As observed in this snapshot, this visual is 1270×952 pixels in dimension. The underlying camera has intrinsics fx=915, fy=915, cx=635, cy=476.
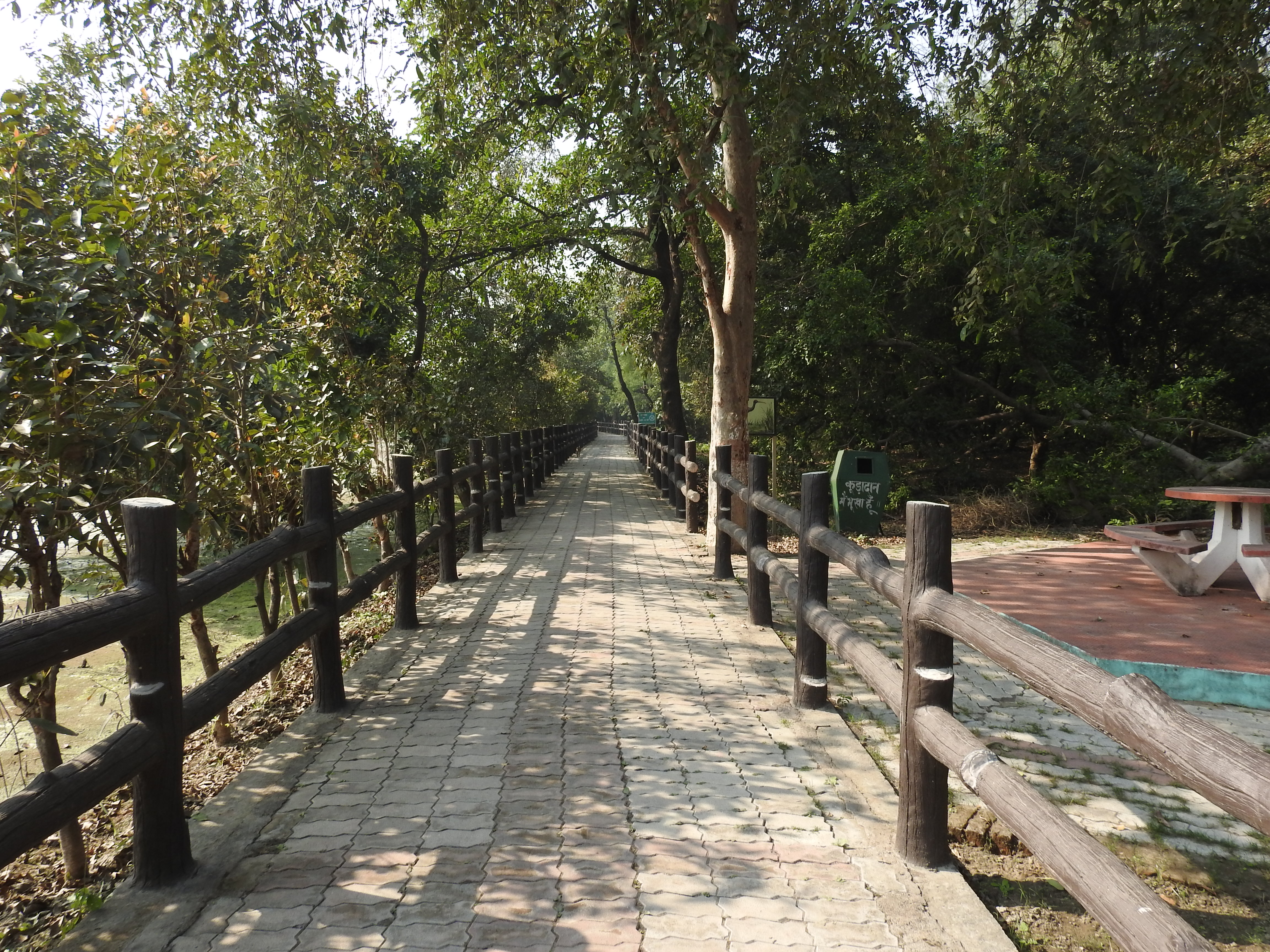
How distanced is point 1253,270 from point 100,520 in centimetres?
1893

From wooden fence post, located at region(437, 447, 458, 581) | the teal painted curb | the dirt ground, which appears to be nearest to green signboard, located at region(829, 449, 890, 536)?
wooden fence post, located at region(437, 447, 458, 581)

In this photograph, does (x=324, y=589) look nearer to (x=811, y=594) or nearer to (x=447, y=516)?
(x=811, y=594)

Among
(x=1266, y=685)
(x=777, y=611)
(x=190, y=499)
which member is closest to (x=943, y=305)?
(x=777, y=611)

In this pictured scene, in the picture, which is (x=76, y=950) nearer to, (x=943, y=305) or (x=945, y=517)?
(x=945, y=517)

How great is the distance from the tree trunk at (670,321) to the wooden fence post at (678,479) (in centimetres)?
428

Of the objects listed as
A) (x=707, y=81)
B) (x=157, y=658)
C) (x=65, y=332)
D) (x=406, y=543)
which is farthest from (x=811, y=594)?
(x=707, y=81)

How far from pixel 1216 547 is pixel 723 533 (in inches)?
156

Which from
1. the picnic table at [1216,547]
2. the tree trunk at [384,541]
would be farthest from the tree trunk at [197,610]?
the picnic table at [1216,547]

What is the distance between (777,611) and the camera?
714 cm

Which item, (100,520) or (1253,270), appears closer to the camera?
(100,520)

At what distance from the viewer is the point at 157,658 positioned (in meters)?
→ 2.93

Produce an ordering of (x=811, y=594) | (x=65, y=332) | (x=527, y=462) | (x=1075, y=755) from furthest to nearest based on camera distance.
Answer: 1. (x=527, y=462)
2. (x=811, y=594)
3. (x=1075, y=755)
4. (x=65, y=332)

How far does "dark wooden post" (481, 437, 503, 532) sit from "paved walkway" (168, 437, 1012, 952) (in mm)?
5268

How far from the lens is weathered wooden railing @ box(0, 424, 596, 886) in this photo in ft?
7.73
